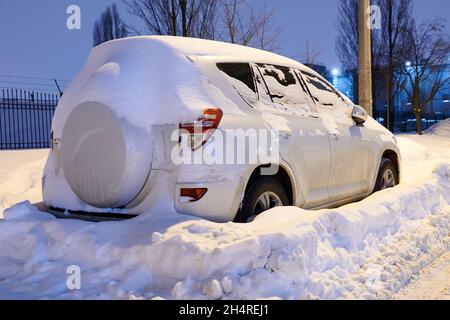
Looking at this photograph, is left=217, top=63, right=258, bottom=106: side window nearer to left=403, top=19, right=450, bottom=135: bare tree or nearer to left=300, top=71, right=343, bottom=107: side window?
left=300, top=71, right=343, bottom=107: side window

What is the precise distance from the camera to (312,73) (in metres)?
5.16

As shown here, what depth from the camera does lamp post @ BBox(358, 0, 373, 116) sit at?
9.05m

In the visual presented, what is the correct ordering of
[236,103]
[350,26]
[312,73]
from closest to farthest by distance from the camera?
[236,103], [312,73], [350,26]

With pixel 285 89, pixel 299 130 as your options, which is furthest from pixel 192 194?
pixel 285 89

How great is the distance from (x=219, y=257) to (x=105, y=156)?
1.25 m

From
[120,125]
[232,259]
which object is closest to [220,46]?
[120,125]

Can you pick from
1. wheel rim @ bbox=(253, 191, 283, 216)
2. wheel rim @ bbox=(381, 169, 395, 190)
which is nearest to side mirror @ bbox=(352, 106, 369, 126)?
wheel rim @ bbox=(381, 169, 395, 190)

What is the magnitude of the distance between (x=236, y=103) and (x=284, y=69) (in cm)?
121

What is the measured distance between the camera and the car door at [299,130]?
4059 mm

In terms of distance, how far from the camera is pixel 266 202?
152 inches
